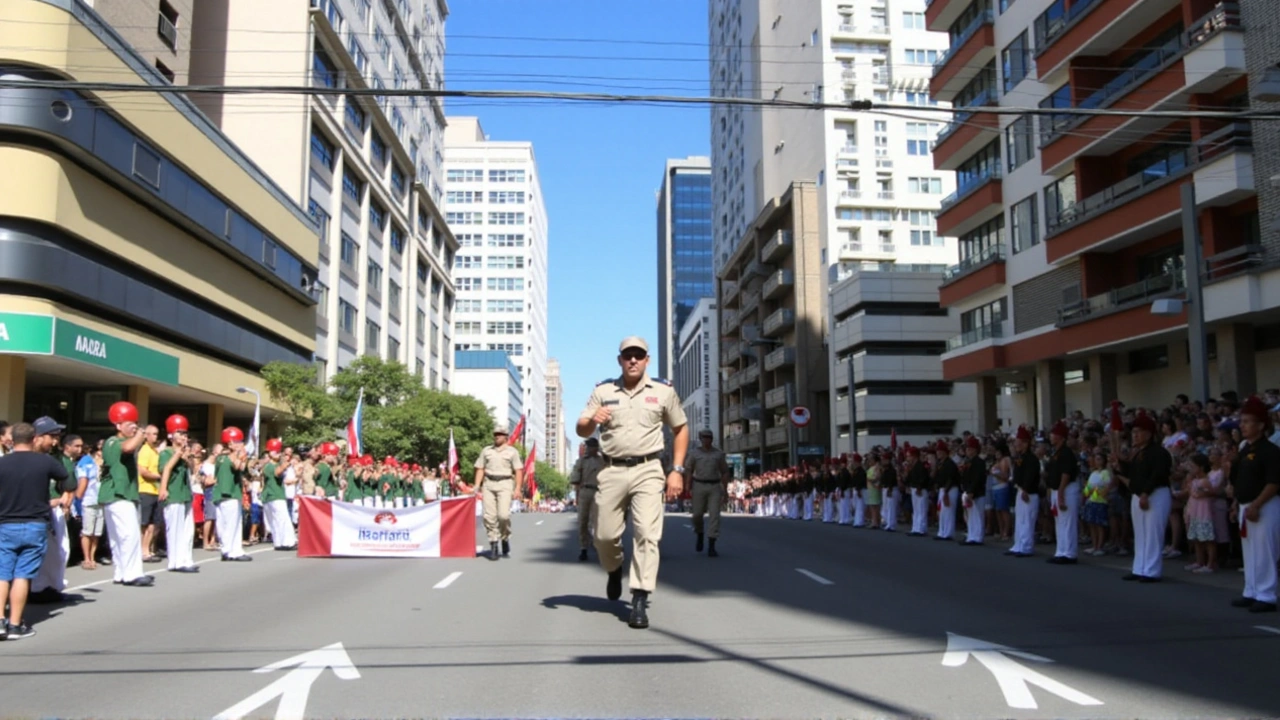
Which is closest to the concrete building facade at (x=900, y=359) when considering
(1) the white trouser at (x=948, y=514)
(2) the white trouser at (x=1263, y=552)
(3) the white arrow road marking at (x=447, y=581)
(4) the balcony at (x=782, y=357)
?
(4) the balcony at (x=782, y=357)

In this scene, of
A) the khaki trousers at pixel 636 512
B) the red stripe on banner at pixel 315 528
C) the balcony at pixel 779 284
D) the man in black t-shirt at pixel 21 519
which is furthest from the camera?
the balcony at pixel 779 284

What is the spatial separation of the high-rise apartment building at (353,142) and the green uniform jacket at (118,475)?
22.3m

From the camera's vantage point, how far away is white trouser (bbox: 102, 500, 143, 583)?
1255cm

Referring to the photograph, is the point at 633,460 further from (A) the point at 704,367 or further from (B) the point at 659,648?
(A) the point at 704,367

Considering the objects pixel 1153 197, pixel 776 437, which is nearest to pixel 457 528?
pixel 1153 197

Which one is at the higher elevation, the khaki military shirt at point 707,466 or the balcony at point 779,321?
the balcony at point 779,321

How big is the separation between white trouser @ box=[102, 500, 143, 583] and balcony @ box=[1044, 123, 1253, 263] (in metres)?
24.4

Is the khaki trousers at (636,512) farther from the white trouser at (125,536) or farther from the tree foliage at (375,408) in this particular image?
the tree foliage at (375,408)

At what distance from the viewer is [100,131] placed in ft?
89.7

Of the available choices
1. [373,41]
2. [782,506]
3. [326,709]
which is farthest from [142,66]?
[373,41]

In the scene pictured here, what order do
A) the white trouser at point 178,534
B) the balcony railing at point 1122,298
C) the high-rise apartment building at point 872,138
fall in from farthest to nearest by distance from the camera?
the high-rise apartment building at point 872,138 → the balcony railing at point 1122,298 → the white trouser at point 178,534

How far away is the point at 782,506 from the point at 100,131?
26.2m

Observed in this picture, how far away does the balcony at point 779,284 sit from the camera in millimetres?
72875

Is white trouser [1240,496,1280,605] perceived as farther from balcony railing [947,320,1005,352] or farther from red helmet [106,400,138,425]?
balcony railing [947,320,1005,352]
